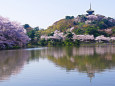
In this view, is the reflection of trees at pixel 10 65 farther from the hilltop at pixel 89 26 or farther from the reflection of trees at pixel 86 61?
the hilltop at pixel 89 26

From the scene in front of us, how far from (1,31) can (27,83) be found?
104 feet

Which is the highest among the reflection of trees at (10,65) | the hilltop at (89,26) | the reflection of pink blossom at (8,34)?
the hilltop at (89,26)

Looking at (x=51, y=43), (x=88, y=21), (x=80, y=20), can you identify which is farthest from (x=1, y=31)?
(x=80, y=20)

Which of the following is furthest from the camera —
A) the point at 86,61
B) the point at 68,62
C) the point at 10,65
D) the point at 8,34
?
the point at 8,34

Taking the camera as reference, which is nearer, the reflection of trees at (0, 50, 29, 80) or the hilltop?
the reflection of trees at (0, 50, 29, 80)

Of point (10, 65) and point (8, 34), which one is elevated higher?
point (8, 34)

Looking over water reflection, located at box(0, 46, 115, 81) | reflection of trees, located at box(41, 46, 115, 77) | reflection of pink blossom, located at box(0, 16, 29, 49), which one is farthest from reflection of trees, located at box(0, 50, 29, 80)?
reflection of pink blossom, located at box(0, 16, 29, 49)

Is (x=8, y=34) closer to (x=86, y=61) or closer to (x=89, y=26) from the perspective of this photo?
(x=86, y=61)

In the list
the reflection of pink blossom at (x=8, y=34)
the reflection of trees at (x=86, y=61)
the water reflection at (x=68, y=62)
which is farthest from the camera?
the reflection of pink blossom at (x=8, y=34)

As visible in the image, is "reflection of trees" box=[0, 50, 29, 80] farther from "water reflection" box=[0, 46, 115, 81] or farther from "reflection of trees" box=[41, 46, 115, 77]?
"reflection of trees" box=[41, 46, 115, 77]

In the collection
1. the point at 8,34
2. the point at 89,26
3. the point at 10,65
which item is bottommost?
the point at 10,65

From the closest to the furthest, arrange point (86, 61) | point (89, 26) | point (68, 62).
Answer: point (68, 62) → point (86, 61) → point (89, 26)

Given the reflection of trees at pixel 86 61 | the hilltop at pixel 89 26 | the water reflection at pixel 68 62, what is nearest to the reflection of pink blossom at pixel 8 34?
the water reflection at pixel 68 62

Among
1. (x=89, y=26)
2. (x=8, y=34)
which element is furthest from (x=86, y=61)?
(x=89, y=26)
